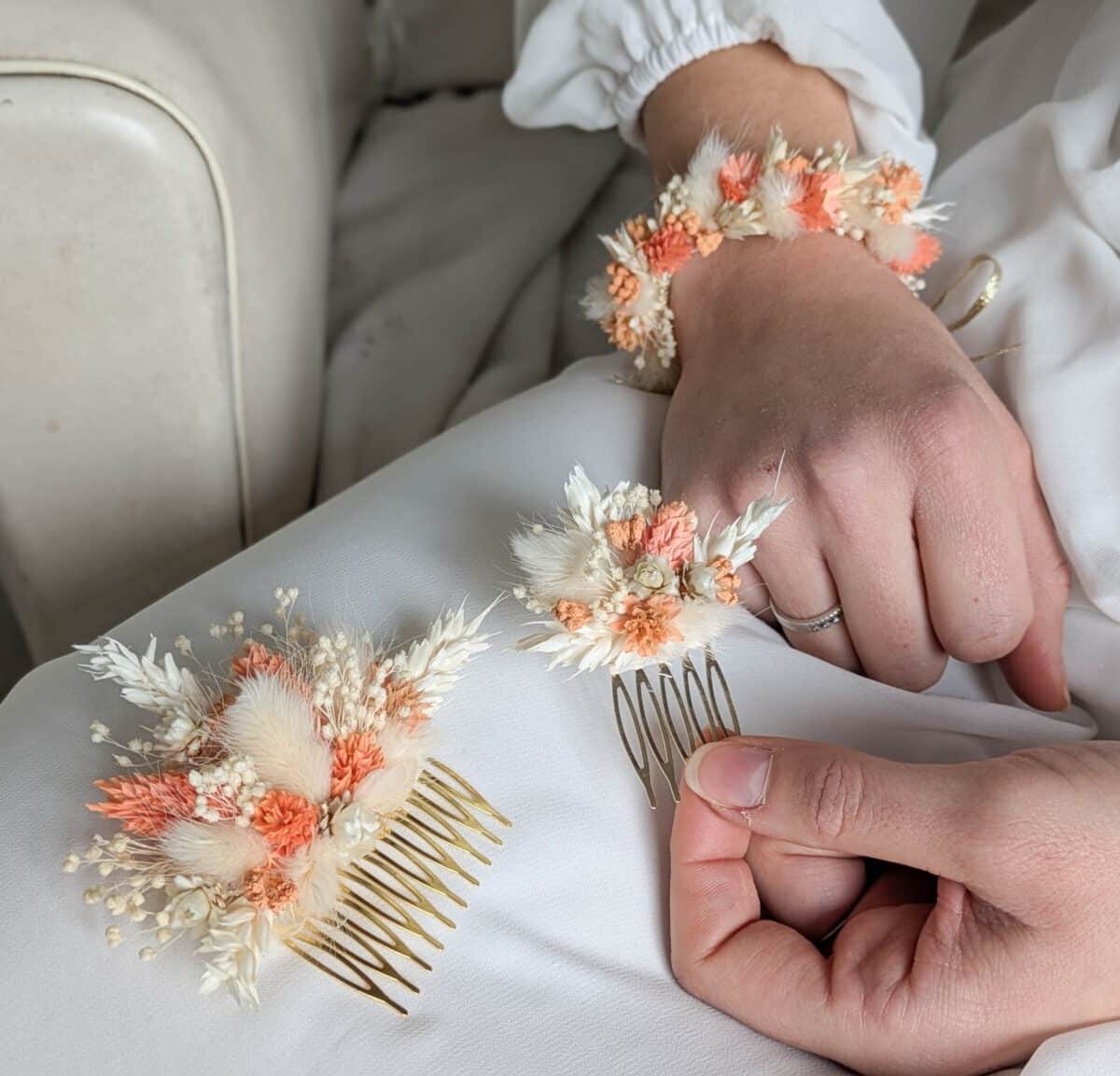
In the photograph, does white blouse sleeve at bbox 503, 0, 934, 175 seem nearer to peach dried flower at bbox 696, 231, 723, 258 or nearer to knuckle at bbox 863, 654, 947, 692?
peach dried flower at bbox 696, 231, 723, 258

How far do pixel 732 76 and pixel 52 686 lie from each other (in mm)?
679

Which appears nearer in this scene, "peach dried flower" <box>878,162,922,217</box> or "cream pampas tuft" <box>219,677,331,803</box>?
"cream pampas tuft" <box>219,677,331,803</box>

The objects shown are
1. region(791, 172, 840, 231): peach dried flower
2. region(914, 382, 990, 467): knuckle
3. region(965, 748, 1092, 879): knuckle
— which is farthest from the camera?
region(791, 172, 840, 231): peach dried flower

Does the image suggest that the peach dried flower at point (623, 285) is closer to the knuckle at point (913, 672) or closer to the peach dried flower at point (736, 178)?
the peach dried flower at point (736, 178)

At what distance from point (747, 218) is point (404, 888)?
505 mm

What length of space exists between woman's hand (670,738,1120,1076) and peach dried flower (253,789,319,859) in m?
0.21

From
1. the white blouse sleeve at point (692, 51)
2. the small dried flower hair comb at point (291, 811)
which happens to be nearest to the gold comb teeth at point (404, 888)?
the small dried flower hair comb at point (291, 811)

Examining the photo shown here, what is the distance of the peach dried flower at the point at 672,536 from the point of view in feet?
2.01

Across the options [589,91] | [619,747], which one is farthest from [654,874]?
[589,91]

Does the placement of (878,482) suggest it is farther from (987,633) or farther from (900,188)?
(900,188)

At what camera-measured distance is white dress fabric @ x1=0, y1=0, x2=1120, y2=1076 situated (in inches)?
21.9

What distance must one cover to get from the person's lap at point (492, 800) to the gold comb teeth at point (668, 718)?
1cm

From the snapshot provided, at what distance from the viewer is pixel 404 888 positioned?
0.59 meters

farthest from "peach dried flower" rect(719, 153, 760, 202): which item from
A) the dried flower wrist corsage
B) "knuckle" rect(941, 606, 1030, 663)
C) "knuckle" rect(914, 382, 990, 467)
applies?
"knuckle" rect(941, 606, 1030, 663)
